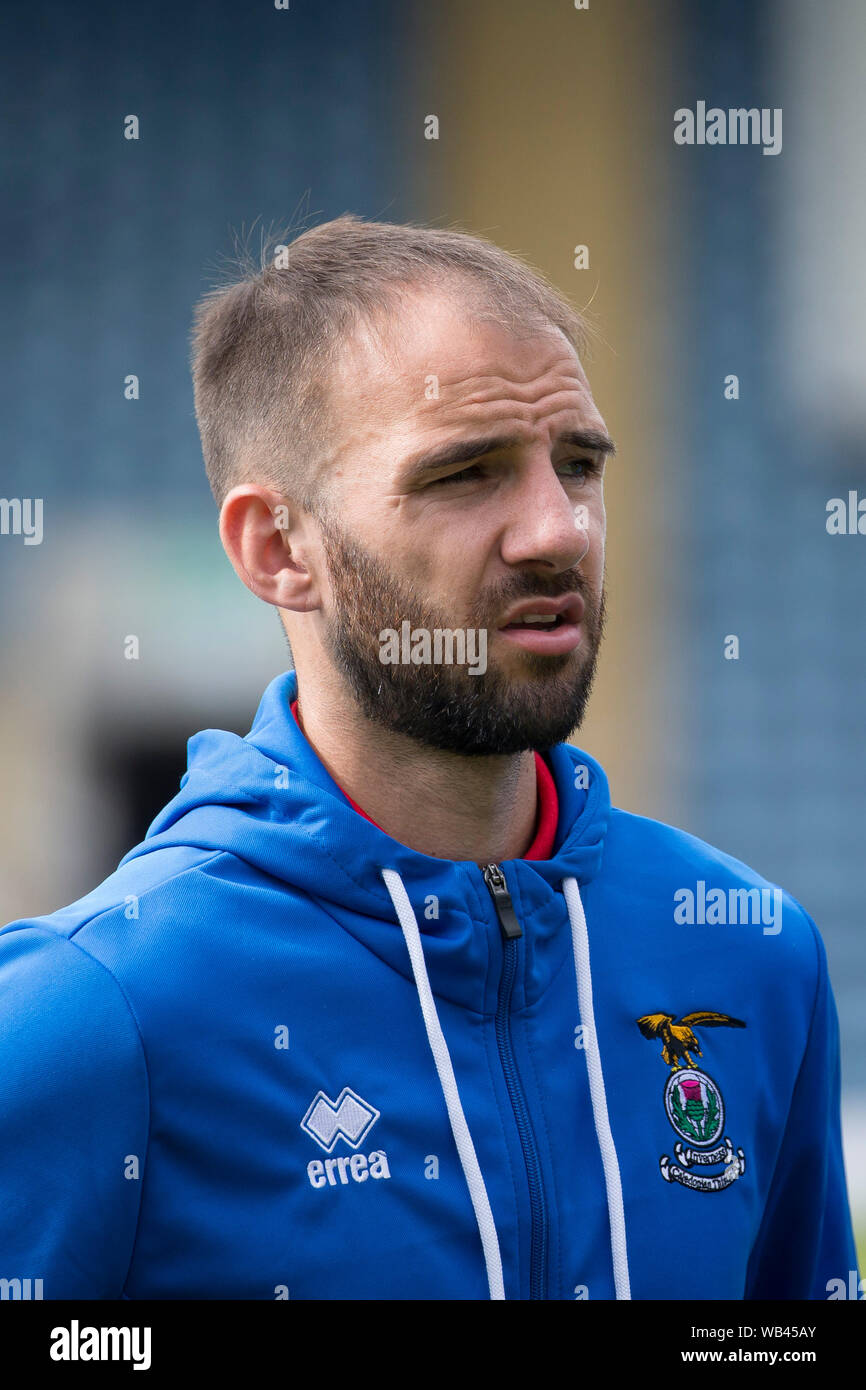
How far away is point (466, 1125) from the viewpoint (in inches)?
A: 41.4

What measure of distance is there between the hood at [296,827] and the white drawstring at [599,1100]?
0.16ft

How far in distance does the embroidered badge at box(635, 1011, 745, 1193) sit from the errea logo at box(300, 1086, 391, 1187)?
0.81ft

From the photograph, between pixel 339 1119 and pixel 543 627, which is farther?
pixel 543 627

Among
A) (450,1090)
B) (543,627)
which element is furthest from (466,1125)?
(543,627)

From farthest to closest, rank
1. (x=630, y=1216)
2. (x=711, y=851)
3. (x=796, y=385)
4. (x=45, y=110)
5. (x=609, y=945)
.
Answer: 1. (x=45, y=110)
2. (x=796, y=385)
3. (x=711, y=851)
4. (x=609, y=945)
5. (x=630, y=1216)

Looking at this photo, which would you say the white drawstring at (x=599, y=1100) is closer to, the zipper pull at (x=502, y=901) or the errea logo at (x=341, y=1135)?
the zipper pull at (x=502, y=901)

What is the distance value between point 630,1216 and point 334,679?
1.61ft

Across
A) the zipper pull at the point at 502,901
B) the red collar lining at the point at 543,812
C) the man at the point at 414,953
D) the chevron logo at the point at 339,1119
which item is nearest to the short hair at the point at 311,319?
the man at the point at 414,953

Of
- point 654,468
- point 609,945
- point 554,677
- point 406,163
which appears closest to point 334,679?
point 554,677

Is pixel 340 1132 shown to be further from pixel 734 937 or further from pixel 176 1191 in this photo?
pixel 734 937

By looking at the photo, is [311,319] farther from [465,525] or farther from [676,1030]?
[676,1030]

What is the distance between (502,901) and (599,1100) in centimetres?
17

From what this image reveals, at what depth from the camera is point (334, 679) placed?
1.21m

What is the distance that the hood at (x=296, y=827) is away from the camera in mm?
1099
